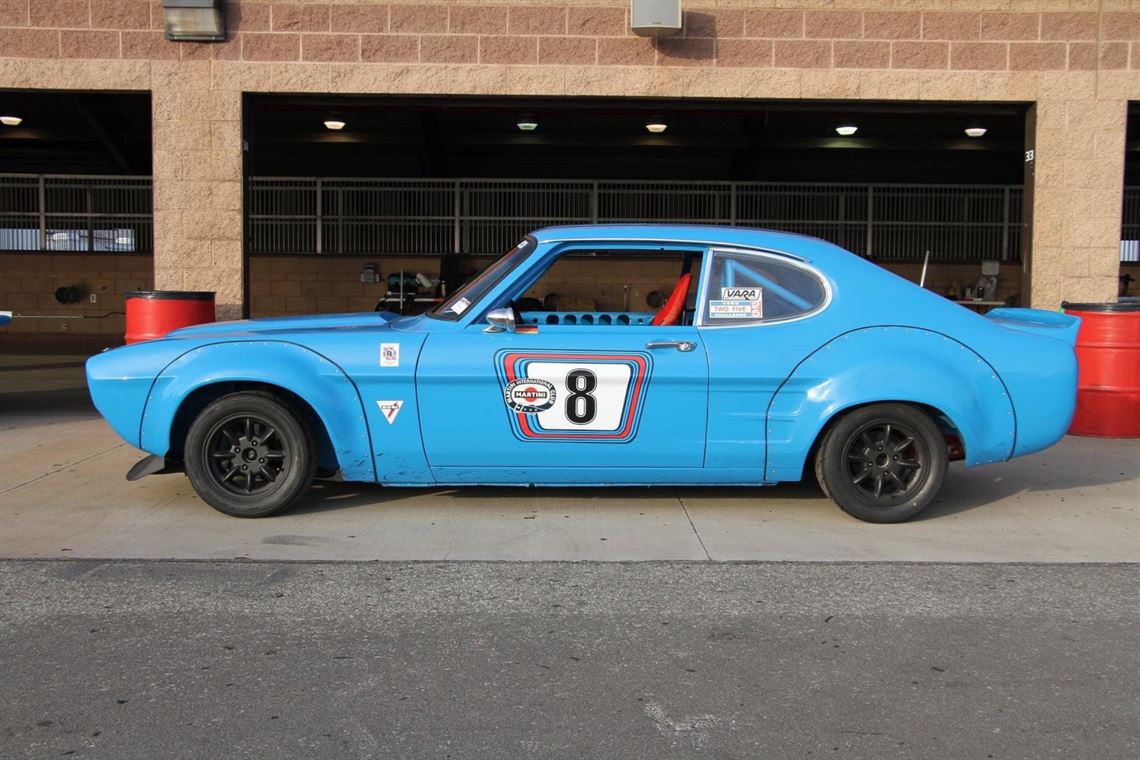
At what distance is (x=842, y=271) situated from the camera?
597cm

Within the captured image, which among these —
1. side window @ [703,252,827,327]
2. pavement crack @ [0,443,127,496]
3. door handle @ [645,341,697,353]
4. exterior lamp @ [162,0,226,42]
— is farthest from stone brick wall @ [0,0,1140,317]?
door handle @ [645,341,697,353]

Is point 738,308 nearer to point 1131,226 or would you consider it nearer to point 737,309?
point 737,309

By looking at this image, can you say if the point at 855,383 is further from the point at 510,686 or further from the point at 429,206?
the point at 429,206

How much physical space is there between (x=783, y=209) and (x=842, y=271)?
1284cm

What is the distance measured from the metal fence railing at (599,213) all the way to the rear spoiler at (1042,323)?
38.3ft

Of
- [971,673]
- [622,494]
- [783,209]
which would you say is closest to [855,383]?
[622,494]

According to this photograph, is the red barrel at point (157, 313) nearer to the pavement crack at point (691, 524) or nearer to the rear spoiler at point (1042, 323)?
the pavement crack at point (691, 524)

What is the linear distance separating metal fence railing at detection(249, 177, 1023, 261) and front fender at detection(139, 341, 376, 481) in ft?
41.1

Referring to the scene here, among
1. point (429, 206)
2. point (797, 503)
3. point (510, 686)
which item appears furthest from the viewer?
point (429, 206)

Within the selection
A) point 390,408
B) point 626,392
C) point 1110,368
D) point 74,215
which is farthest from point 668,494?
point 74,215

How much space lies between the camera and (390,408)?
5.70 m

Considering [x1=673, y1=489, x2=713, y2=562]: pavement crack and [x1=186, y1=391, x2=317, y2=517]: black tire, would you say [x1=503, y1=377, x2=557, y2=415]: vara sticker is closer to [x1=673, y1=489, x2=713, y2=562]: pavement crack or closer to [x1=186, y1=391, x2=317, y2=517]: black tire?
[x1=673, y1=489, x2=713, y2=562]: pavement crack

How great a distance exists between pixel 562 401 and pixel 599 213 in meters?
Result: 13.2

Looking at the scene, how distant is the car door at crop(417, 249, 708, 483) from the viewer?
5.66m
